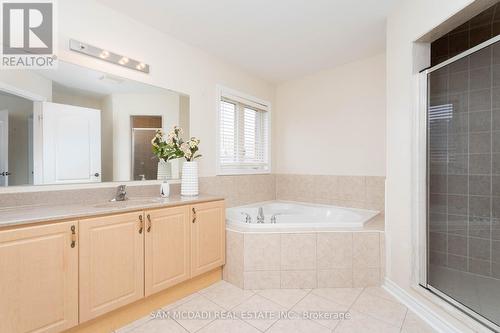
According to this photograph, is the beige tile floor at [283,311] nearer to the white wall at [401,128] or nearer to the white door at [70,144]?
the white wall at [401,128]

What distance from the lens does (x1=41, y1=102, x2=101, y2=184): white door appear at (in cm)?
170

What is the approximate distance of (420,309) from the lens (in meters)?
1.75

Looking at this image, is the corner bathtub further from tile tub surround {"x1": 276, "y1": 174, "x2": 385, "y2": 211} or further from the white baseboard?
the white baseboard

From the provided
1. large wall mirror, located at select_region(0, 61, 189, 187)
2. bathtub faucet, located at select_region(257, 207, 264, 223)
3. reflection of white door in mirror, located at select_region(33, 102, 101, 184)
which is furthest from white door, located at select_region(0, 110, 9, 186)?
bathtub faucet, located at select_region(257, 207, 264, 223)

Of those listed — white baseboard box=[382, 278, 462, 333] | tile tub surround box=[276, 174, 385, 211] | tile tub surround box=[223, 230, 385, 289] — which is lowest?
white baseboard box=[382, 278, 462, 333]

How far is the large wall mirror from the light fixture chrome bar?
0.40 feet

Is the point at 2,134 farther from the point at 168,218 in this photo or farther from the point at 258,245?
the point at 258,245

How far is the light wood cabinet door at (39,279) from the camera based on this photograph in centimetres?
118

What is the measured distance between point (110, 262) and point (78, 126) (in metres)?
1.06

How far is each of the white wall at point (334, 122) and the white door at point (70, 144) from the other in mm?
2525

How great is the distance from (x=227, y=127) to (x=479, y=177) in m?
2.50

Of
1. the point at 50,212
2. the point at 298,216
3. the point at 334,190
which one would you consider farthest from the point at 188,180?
the point at 334,190

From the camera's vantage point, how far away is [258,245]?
2164 mm

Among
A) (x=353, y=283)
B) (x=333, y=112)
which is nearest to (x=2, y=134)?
(x=353, y=283)
